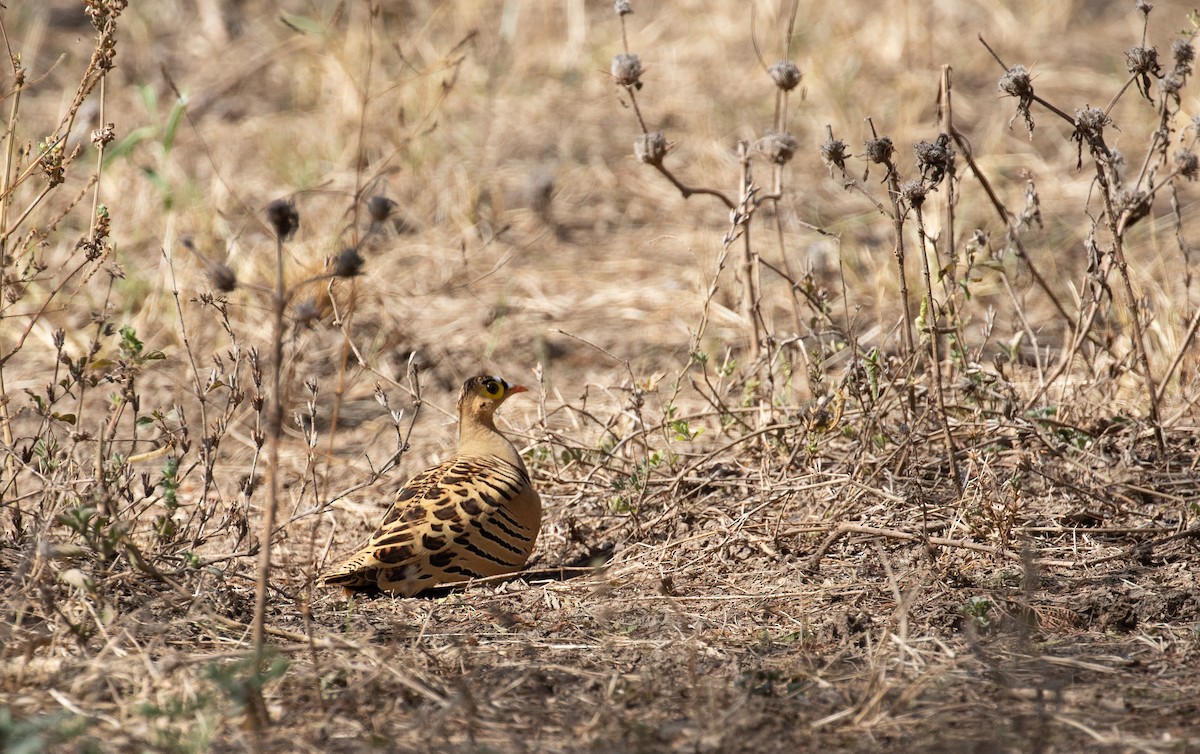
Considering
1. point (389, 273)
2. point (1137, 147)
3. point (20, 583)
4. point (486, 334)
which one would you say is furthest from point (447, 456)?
point (1137, 147)

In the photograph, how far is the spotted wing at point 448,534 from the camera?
384 centimetres

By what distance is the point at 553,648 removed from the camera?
3.29 meters

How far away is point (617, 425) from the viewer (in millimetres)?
4980

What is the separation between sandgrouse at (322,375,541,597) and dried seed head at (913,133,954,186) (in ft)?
5.53

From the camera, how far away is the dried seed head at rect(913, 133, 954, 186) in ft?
11.1

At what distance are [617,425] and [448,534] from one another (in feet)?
4.04

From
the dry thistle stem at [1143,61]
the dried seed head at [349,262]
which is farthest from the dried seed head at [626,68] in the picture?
the dried seed head at [349,262]

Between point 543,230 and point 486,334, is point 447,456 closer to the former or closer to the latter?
point 486,334

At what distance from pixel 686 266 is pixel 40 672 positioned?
15.3 ft

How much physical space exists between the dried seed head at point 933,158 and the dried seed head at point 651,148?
0.85m

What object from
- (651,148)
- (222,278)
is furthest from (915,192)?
(222,278)

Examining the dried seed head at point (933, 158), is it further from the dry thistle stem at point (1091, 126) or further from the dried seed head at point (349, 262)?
the dried seed head at point (349, 262)

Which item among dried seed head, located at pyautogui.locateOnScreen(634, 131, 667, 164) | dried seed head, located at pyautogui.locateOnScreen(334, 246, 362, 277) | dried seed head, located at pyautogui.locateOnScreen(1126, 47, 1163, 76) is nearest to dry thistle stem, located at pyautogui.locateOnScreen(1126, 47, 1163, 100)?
dried seed head, located at pyautogui.locateOnScreen(1126, 47, 1163, 76)

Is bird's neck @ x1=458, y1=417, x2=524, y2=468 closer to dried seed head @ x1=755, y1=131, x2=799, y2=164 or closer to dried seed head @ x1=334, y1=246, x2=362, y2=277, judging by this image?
dried seed head @ x1=755, y1=131, x2=799, y2=164
